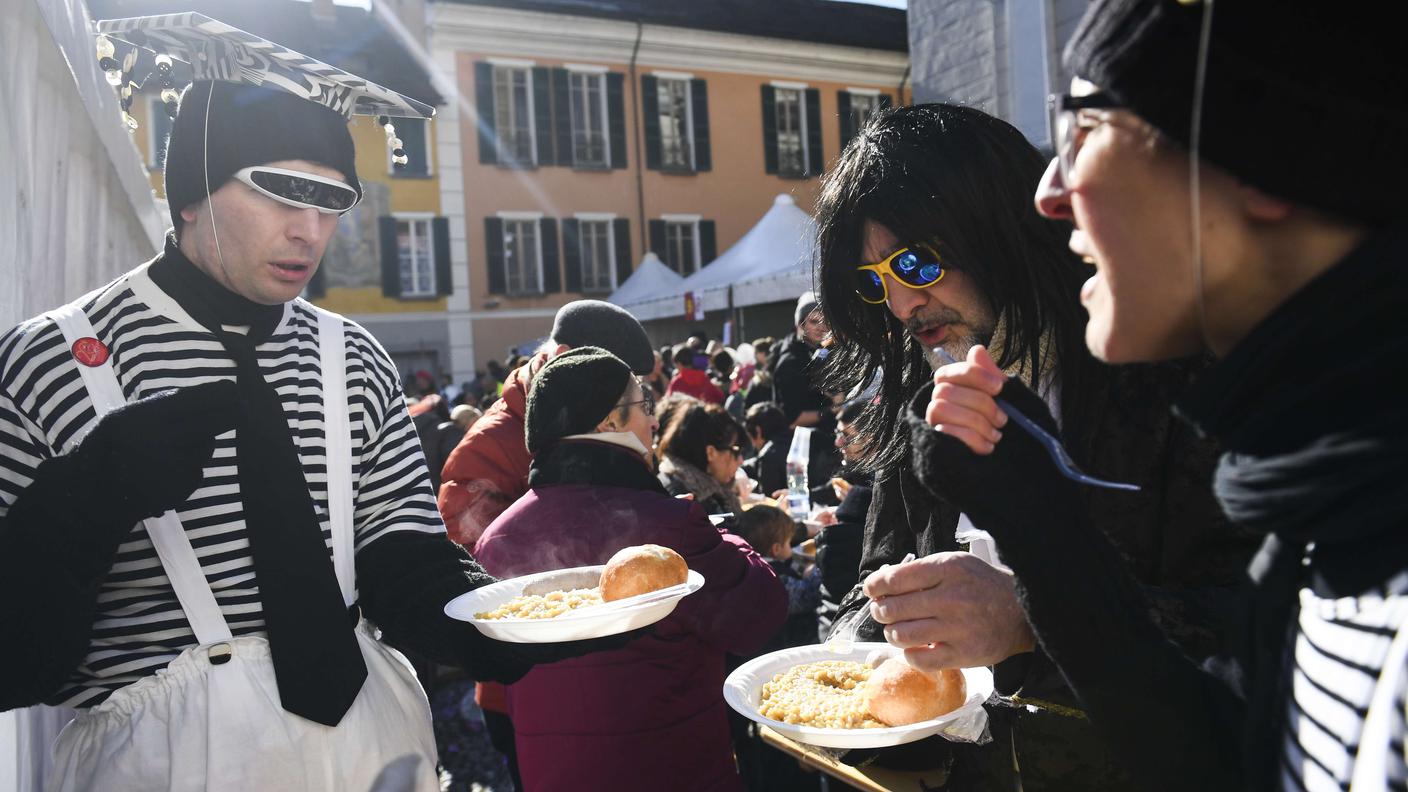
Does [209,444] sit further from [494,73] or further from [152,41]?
[494,73]

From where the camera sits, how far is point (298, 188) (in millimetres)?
1967

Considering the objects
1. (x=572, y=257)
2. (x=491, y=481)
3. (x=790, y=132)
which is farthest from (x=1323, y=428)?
(x=790, y=132)

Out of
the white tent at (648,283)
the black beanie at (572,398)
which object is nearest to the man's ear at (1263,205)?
the black beanie at (572,398)

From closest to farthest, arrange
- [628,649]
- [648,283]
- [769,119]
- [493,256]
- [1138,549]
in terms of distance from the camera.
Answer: [1138,549]
[628,649]
[648,283]
[493,256]
[769,119]

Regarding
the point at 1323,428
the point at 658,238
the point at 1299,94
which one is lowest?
the point at 1323,428

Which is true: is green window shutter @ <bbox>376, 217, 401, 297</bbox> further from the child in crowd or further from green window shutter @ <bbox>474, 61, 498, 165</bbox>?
the child in crowd

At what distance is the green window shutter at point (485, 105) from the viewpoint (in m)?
21.8

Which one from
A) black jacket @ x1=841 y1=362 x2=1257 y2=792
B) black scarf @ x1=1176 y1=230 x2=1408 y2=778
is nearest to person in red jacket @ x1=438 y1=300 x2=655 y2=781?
black jacket @ x1=841 y1=362 x2=1257 y2=792

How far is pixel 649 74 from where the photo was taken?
23656 millimetres

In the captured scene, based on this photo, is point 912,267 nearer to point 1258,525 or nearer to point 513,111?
point 1258,525

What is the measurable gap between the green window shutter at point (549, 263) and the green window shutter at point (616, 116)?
7.90 feet

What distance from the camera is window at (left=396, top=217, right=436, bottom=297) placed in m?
21.8

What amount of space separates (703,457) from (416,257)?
19.1 meters

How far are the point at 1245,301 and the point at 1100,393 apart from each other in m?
0.74
